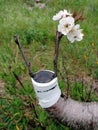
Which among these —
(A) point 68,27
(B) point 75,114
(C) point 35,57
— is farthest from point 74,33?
(C) point 35,57

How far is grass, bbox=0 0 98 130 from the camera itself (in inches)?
143

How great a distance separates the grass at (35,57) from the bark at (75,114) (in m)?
0.29

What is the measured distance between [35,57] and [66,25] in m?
1.97

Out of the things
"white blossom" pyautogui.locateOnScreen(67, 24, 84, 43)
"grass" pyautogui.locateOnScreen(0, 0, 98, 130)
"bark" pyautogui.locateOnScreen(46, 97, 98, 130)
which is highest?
"white blossom" pyautogui.locateOnScreen(67, 24, 84, 43)

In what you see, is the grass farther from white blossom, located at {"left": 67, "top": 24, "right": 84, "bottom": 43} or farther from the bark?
white blossom, located at {"left": 67, "top": 24, "right": 84, "bottom": 43}

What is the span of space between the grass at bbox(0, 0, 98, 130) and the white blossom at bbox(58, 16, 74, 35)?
805 millimetres

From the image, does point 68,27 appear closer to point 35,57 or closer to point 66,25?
point 66,25

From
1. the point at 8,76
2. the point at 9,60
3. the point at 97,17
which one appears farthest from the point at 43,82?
the point at 97,17

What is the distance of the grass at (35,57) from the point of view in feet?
12.0

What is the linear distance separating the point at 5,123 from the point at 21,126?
0.48 ft

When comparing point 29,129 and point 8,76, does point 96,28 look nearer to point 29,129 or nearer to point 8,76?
point 8,76

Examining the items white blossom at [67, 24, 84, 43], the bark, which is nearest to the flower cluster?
white blossom at [67, 24, 84, 43]

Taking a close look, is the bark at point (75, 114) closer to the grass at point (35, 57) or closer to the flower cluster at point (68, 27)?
the grass at point (35, 57)

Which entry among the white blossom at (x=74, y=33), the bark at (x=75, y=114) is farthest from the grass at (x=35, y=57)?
the white blossom at (x=74, y=33)
